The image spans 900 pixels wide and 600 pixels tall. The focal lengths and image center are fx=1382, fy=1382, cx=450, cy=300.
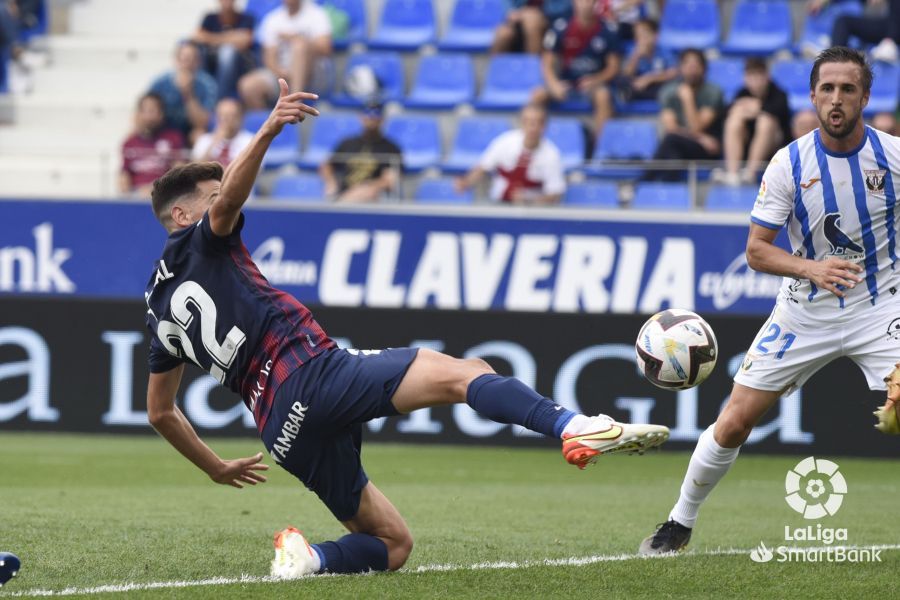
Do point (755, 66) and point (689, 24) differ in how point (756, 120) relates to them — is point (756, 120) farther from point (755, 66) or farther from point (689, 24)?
point (689, 24)

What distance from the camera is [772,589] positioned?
5750 mm

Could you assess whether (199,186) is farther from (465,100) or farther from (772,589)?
(465,100)

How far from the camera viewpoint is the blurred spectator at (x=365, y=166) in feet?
44.9

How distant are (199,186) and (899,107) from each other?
10830mm

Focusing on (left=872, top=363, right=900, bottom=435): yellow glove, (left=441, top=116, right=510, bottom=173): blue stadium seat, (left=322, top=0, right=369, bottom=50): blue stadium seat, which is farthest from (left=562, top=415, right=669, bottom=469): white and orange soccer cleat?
(left=322, top=0, right=369, bottom=50): blue stadium seat

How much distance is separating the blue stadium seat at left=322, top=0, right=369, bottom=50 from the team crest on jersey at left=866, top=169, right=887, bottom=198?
10949mm

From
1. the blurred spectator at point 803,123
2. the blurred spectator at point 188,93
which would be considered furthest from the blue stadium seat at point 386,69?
the blurred spectator at point 803,123

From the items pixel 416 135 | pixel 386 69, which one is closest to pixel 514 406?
pixel 416 135

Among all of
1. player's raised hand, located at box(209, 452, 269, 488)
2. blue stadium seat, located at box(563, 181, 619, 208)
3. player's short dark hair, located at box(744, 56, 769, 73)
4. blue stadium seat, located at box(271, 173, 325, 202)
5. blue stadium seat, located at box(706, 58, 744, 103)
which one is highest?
player's short dark hair, located at box(744, 56, 769, 73)

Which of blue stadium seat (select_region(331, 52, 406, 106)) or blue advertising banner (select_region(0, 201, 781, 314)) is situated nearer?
blue advertising banner (select_region(0, 201, 781, 314))

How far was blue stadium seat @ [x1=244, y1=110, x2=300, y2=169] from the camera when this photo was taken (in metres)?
15.2

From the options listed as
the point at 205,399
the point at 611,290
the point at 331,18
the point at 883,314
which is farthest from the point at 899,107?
the point at 883,314

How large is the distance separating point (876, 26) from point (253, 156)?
11110 millimetres

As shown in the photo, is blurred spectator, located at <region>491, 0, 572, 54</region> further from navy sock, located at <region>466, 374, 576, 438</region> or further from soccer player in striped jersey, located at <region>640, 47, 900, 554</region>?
navy sock, located at <region>466, 374, 576, 438</region>
